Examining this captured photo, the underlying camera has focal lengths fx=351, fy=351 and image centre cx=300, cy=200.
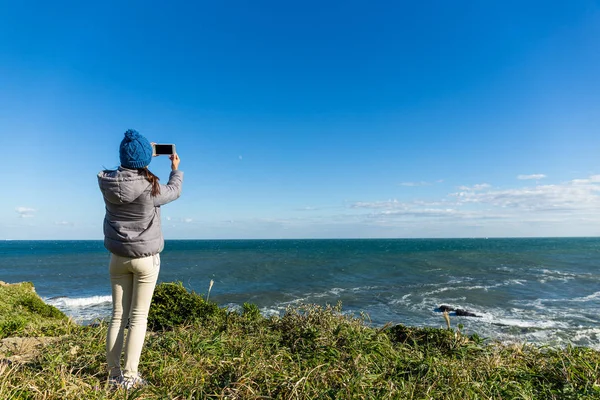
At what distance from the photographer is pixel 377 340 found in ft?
16.3

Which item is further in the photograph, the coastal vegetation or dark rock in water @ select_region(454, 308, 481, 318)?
dark rock in water @ select_region(454, 308, 481, 318)

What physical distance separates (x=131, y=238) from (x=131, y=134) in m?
0.94

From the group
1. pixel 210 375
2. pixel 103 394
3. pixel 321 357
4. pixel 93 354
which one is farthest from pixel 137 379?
pixel 321 357

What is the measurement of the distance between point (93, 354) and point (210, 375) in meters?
1.46

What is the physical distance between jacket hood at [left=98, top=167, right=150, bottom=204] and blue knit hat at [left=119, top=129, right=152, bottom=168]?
80mm

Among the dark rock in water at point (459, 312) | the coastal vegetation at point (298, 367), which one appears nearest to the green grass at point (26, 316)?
the coastal vegetation at point (298, 367)

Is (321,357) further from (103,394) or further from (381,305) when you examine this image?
(381,305)

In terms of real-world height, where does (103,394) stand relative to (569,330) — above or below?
above

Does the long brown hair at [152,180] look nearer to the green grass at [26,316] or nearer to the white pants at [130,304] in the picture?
the white pants at [130,304]

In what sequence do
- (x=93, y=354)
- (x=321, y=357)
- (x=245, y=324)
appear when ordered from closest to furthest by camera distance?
(x=93, y=354)
(x=321, y=357)
(x=245, y=324)

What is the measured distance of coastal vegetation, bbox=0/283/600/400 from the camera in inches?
123

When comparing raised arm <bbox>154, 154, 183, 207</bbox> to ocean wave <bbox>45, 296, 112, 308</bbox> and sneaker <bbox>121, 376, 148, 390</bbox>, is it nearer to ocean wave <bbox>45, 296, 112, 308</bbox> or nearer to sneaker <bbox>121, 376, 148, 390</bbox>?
sneaker <bbox>121, 376, 148, 390</bbox>

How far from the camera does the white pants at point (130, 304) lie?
10.4 feet

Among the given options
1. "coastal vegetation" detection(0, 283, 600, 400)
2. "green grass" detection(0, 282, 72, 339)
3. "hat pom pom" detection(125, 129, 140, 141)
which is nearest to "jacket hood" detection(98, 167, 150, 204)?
"hat pom pom" detection(125, 129, 140, 141)
